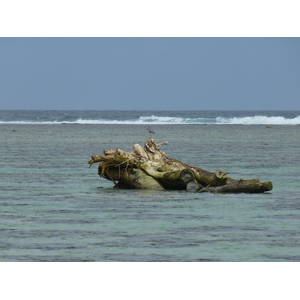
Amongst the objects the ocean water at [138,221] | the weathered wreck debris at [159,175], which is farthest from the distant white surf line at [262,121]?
the weathered wreck debris at [159,175]

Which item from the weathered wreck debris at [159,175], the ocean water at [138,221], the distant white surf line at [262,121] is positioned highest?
the distant white surf line at [262,121]

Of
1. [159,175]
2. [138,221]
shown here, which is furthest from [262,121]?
[138,221]

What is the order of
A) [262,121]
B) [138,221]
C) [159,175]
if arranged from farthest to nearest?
[262,121]
[159,175]
[138,221]

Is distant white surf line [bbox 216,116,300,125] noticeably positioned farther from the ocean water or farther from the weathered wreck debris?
the weathered wreck debris

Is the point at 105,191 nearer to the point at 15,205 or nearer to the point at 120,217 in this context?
the point at 15,205

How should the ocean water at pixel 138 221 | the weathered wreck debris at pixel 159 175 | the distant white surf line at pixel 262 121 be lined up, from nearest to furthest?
the ocean water at pixel 138 221 → the weathered wreck debris at pixel 159 175 → the distant white surf line at pixel 262 121

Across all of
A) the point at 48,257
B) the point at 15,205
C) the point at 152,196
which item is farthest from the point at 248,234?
the point at 15,205

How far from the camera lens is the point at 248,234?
43.4 ft

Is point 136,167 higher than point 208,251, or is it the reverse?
point 136,167

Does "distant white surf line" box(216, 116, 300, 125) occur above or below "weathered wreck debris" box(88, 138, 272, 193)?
above

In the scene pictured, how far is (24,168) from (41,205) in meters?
9.82

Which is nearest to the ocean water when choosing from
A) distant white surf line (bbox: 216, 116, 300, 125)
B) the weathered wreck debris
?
the weathered wreck debris

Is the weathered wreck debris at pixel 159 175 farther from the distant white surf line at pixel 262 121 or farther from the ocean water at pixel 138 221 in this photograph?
the distant white surf line at pixel 262 121

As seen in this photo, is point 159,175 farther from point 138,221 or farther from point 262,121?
point 262,121
